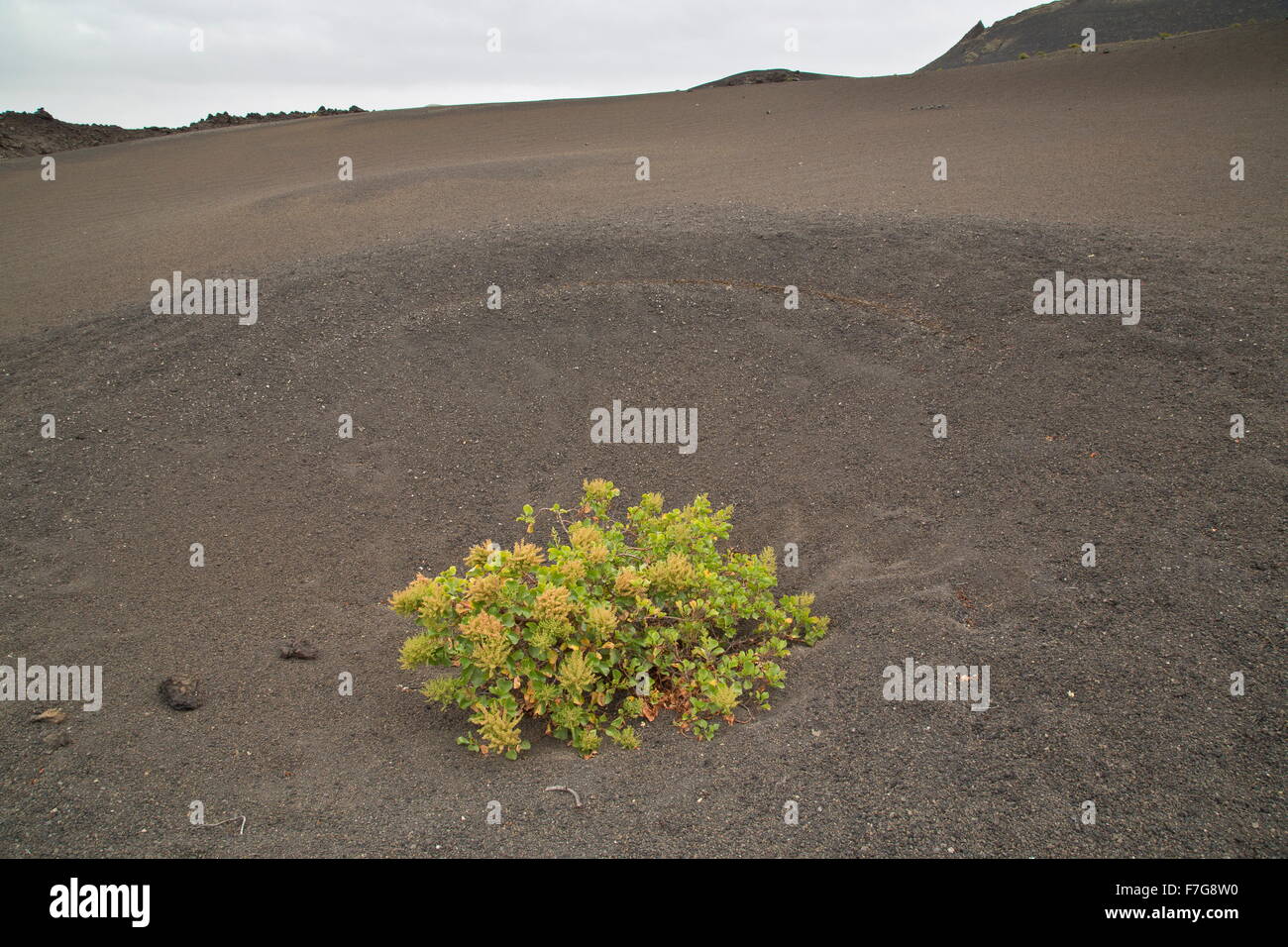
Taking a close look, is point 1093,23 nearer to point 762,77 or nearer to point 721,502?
point 762,77

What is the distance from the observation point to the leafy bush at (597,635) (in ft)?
12.4

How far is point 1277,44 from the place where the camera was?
18.9m

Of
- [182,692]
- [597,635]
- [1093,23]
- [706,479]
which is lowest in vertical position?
[182,692]

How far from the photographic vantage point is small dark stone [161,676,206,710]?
14.6ft

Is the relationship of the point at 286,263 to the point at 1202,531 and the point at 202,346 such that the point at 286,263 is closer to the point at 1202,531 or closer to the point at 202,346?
the point at 202,346

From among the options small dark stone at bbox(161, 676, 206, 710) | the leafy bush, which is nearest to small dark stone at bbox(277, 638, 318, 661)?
small dark stone at bbox(161, 676, 206, 710)

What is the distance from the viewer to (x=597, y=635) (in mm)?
3885

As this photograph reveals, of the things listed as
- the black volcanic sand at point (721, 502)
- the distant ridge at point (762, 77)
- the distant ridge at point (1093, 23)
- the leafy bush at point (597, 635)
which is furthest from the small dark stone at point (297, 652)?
the distant ridge at point (1093, 23)

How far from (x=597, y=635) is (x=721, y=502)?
2593 millimetres

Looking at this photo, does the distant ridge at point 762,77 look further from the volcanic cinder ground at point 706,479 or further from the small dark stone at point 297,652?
the small dark stone at point 297,652

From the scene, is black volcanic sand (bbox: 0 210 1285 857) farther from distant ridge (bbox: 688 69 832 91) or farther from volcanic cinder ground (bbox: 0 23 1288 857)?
distant ridge (bbox: 688 69 832 91)

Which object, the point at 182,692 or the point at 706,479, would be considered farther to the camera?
the point at 706,479

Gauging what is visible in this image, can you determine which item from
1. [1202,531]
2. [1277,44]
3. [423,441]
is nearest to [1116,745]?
[1202,531]

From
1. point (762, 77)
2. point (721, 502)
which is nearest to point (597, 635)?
point (721, 502)
